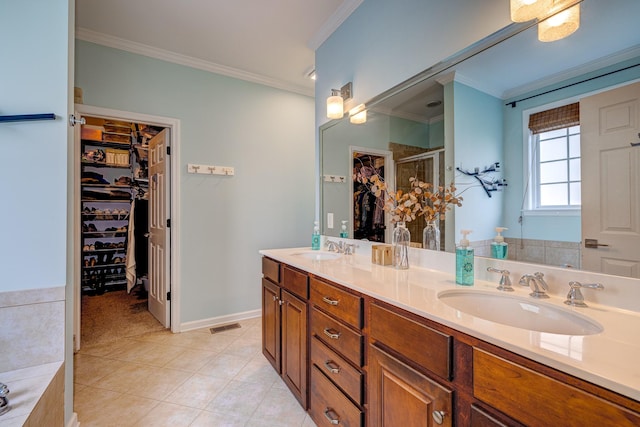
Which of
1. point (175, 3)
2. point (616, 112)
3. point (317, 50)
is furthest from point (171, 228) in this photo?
point (616, 112)

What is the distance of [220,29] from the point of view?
238cm

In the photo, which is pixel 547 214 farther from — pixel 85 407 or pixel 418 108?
pixel 85 407

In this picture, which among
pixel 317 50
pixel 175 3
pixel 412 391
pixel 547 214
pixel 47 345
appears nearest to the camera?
pixel 412 391

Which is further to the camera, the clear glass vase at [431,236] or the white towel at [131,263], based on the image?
the white towel at [131,263]

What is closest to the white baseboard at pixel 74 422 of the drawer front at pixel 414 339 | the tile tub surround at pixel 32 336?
the tile tub surround at pixel 32 336

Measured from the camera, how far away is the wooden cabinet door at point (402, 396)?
82cm

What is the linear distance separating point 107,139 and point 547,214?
536cm

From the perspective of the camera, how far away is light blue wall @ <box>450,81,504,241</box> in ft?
4.05

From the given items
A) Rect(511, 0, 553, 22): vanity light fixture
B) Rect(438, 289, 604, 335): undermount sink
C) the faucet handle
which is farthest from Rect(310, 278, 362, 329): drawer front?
Rect(511, 0, 553, 22): vanity light fixture

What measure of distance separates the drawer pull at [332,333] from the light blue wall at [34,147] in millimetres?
1297

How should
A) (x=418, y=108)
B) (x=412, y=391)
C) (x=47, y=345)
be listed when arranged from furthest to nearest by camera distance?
(x=418, y=108) < (x=47, y=345) < (x=412, y=391)

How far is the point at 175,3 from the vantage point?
6.85 feet

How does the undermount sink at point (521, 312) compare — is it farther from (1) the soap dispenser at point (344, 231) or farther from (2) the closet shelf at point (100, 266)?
(2) the closet shelf at point (100, 266)

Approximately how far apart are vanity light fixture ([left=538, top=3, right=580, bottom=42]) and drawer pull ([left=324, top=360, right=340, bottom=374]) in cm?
160
